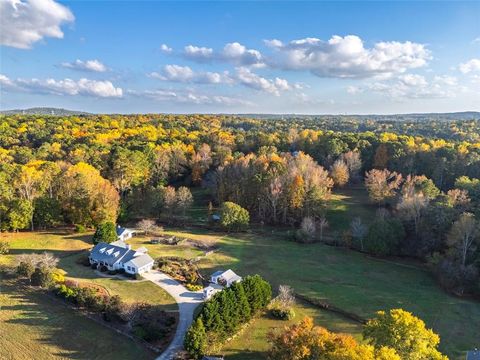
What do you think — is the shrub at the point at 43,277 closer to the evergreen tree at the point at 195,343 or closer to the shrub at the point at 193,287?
the shrub at the point at 193,287

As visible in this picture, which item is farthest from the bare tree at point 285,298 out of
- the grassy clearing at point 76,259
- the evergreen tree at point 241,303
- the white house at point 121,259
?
the white house at point 121,259

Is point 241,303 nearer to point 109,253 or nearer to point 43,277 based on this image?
point 109,253

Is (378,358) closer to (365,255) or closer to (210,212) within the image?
(365,255)

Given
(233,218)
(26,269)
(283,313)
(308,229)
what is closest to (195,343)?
(283,313)

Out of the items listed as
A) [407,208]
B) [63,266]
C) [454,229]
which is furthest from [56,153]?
[454,229]

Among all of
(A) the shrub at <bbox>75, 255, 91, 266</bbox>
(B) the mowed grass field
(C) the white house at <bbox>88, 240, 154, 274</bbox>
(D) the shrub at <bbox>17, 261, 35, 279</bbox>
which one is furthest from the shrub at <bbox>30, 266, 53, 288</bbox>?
(A) the shrub at <bbox>75, 255, 91, 266</bbox>

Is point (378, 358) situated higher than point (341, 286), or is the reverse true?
point (378, 358)

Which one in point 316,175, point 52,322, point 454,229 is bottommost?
point 52,322
